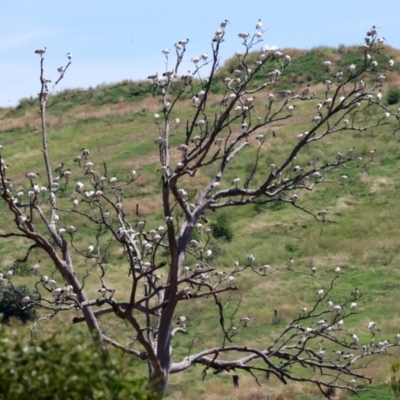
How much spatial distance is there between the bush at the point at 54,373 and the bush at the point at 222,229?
28650 mm

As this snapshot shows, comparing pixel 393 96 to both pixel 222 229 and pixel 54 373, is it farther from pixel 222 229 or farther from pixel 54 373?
pixel 54 373

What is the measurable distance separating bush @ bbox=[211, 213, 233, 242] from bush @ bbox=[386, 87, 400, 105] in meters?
14.8

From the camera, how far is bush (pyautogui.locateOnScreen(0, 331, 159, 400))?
485 centimetres

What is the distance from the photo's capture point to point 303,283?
27188 mm

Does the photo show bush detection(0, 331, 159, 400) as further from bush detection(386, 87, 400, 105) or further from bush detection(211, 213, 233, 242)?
bush detection(386, 87, 400, 105)

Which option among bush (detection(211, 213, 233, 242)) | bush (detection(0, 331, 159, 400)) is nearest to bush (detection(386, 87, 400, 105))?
bush (detection(211, 213, 233, 242))

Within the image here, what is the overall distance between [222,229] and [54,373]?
95.3 ft

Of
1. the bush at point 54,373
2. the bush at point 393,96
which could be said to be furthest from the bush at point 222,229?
the bush at point 54,373

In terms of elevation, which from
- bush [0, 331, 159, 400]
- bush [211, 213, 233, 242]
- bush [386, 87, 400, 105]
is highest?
bush [0, 331, 159, 400]

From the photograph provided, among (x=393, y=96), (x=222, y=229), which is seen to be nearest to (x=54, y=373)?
(x=222, y=229)

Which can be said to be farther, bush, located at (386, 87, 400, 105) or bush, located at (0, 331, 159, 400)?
bush, located at (386, 87, 400, 105)

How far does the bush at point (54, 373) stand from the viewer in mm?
4848

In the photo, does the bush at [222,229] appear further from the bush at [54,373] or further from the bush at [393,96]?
the bush at [54,373]

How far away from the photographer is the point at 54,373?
4891 millimetres
